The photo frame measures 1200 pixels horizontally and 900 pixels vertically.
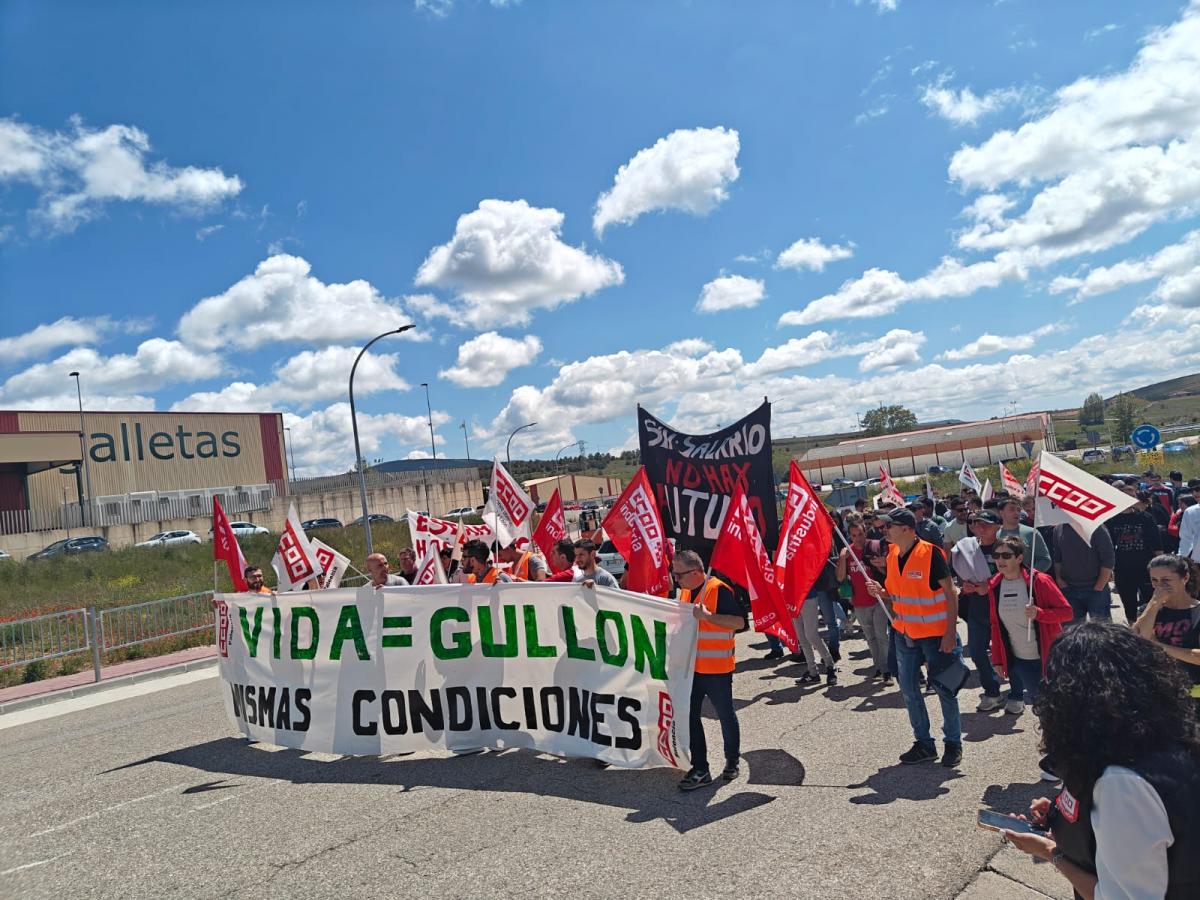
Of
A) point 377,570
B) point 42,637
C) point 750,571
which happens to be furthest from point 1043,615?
point 42,637

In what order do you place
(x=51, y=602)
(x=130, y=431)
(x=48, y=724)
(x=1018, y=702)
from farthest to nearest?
(x=130, y=431), (x=51, y=602), (x=48, y=724), (x=1018, y=702)

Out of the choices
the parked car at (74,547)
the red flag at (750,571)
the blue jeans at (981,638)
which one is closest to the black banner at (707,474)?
the red flag at (750,571)

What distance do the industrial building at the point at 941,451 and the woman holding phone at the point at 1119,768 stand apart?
69646mm

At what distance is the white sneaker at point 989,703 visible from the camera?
7.22m

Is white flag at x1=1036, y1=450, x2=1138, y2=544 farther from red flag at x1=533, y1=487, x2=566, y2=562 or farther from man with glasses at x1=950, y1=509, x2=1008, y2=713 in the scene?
red flag at x1=533, y1=487, x2=566, y2=562

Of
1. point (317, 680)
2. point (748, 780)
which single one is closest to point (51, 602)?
point (317, 680)

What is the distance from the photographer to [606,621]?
21.6 ft

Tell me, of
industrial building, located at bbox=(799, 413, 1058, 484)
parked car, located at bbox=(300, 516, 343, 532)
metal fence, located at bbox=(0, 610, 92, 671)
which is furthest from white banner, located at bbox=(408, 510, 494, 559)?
industrial building, located at bbox=(799, 413, 1058, 484)

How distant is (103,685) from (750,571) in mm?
11589

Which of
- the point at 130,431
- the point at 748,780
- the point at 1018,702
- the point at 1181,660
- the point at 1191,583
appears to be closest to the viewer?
the point at 1181,660

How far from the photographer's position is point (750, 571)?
6926 millimetres

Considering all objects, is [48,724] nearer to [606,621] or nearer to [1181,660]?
[606,621]

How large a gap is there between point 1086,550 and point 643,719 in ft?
13.8

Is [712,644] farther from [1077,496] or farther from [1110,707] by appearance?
[1110,707]
